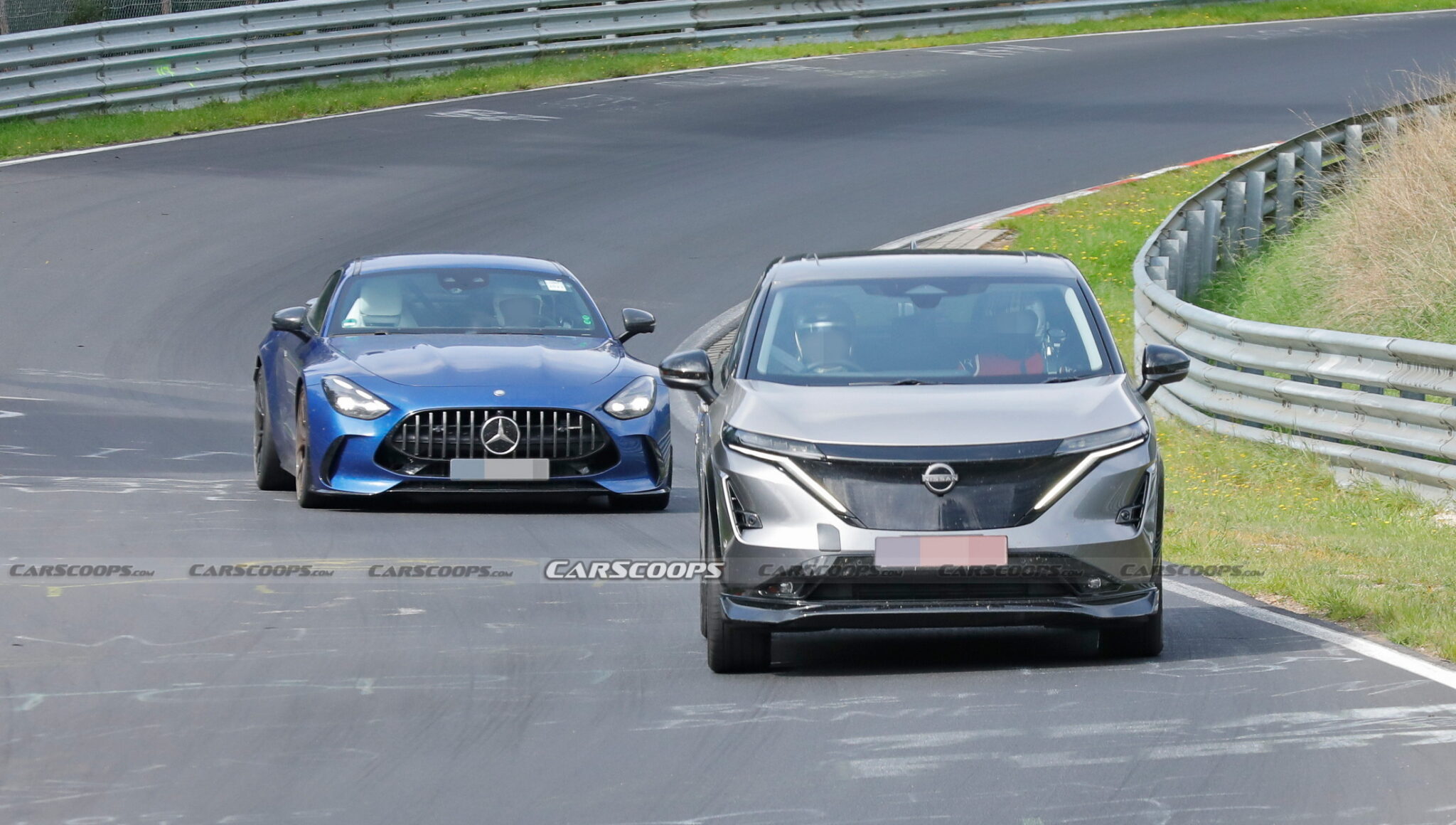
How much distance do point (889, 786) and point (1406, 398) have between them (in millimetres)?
7225

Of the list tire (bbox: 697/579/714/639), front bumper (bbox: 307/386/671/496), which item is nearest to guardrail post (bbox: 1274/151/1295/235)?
front bumper (bbox: 307/386/671/496)

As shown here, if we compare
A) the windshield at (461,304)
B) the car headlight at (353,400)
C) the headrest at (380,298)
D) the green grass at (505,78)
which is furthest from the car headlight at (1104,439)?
the green grass at (505,78)

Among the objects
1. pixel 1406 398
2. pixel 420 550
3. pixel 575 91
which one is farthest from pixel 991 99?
pixel 420 550

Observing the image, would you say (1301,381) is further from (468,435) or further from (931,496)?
(931,496)

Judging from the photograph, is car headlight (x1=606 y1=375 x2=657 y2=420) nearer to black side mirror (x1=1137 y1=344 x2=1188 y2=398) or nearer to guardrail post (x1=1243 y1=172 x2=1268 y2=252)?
black side mirror (x1=1137 y1=344 x2=1188 y2=398)

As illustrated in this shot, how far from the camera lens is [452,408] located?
11859mm


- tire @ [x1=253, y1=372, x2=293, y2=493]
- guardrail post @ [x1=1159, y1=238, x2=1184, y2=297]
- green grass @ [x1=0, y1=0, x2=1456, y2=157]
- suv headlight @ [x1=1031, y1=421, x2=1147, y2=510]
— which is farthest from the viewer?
green grass @ [x1=0, y1=0, x2=1456, y2=157]

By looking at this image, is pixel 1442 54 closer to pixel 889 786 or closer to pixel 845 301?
pixel 845 301

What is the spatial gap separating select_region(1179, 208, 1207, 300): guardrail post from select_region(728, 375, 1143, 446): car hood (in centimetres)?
1283

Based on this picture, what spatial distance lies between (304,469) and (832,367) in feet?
15.4

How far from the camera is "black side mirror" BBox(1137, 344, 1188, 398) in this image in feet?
27.2

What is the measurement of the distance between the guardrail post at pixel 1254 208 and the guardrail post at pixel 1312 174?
0.52 m

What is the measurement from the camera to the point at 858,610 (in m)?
7.53

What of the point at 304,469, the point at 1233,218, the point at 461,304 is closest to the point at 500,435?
the point at 304,469
